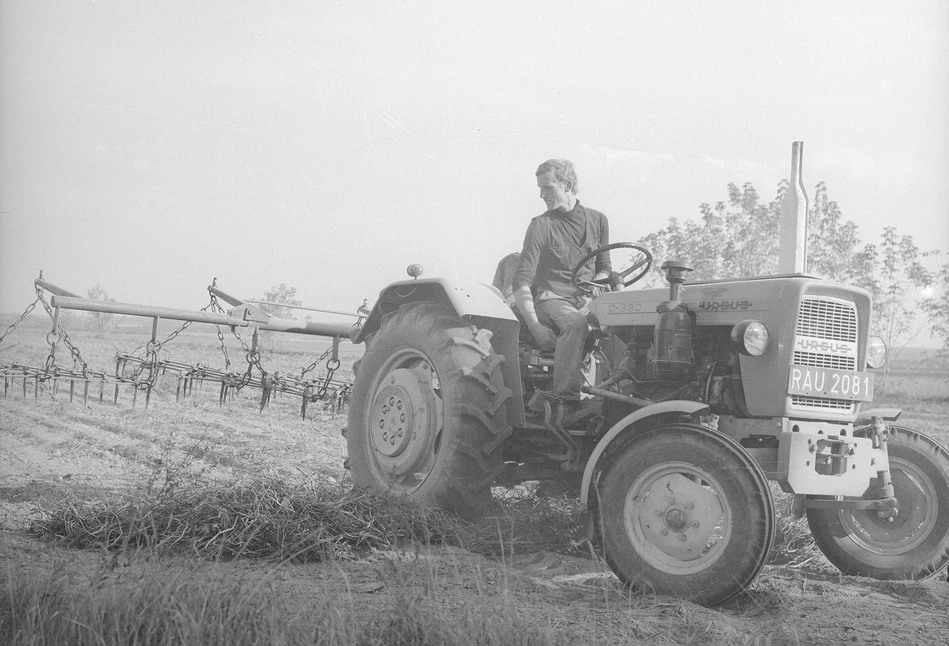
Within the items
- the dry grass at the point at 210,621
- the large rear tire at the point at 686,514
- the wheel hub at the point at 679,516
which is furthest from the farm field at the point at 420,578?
the wheel hub at the point at 679,516

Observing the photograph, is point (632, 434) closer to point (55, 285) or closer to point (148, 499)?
point (148, 499)

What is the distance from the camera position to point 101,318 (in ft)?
29.6

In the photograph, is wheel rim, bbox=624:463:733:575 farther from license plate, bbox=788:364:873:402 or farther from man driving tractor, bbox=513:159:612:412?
man driving tractor, bbox=513:159:612:412

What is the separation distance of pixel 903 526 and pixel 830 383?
99cm

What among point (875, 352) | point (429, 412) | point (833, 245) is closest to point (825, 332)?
point (875, 352)

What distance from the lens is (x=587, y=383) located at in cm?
462

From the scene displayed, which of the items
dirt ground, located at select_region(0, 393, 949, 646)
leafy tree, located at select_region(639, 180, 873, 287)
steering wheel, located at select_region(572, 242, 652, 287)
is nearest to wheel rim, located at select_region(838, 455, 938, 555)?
dirt ground, located at select_region(0, 393, 949, 646)

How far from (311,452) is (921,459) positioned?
506 centimetres

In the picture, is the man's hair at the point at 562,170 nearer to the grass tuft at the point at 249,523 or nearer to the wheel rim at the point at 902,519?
the grass tuft at the point at 249,523

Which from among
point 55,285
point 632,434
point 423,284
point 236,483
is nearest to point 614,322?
point 632,434

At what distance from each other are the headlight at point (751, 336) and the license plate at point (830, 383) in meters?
0.17

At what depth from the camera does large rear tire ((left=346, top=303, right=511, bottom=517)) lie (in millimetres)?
4395

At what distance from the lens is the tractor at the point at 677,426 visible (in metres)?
3.37

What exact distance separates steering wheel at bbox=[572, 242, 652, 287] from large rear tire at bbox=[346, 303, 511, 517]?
0.62m
